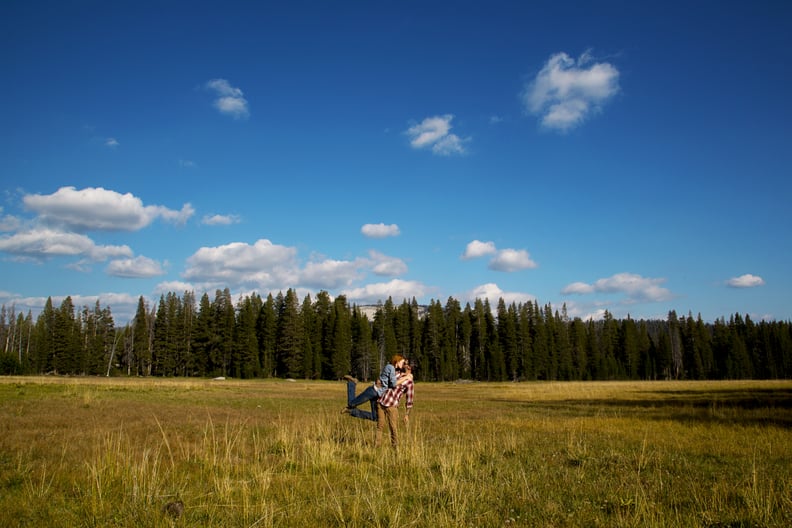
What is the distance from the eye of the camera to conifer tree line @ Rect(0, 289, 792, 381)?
7756 centimetres

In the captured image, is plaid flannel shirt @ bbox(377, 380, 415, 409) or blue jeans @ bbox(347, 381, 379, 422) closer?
blue jeans @ bbox(347, 381, 379, 422)

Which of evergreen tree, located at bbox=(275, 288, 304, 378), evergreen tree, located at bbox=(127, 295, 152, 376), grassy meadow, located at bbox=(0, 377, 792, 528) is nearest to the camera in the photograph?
grassy meadow, located at bbox=(0, 377, 792, 528)

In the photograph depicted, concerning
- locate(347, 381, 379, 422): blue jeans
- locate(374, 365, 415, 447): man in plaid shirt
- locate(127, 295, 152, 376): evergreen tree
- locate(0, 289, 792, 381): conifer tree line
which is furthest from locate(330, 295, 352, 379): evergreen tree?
locate(374, 365, 415, 447): man in plaid shirt

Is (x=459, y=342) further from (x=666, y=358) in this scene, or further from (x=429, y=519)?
(x=429, y=519)

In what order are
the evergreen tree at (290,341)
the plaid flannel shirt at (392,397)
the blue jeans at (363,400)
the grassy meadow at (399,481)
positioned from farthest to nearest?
the evergreen tree at (290,341), the plaid flannel shirt at (392,397), the blue jeans at (363,400), the grassy meadow at (399,481)

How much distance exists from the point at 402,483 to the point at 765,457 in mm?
7293

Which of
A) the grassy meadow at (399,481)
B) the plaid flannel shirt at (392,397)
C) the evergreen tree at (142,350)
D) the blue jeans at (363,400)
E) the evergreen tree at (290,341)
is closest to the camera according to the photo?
the grassy meadow at (399,481)

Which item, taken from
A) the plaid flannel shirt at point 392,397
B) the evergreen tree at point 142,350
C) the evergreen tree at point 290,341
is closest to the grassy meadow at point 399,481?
the plaid flannel shirt at point 392,397

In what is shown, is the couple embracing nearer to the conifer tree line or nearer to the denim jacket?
the denim jacket

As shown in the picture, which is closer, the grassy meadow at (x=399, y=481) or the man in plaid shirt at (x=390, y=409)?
the grassy meadow at (x=399, y=481)

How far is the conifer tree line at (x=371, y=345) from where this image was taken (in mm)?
77562

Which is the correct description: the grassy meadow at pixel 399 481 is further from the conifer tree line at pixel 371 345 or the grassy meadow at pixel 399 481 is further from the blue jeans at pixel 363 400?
the conifer tree line at pixel 371 345

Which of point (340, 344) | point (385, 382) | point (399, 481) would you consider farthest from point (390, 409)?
point (340, 344)

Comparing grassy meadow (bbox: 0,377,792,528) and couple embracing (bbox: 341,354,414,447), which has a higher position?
couple embracing (bbox: 341,354,414,447)
